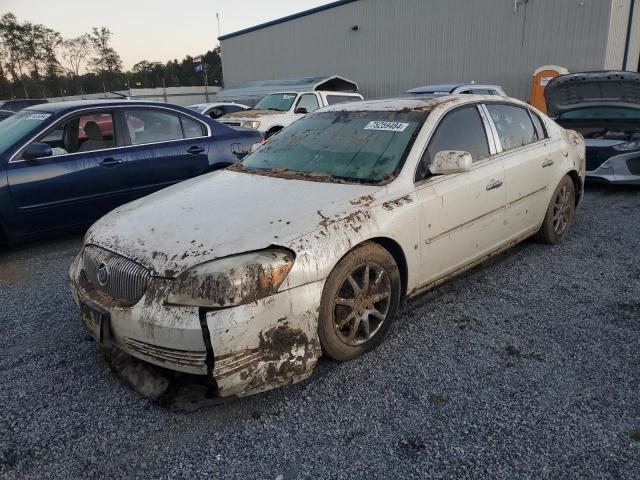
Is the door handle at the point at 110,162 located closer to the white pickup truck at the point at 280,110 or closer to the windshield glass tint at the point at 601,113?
the white pickup truck at the point at 280,110

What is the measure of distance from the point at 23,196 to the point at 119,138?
118 centimetres

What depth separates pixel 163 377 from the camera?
2.64 metres

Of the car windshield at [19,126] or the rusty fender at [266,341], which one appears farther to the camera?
the car windshield at [19,126]

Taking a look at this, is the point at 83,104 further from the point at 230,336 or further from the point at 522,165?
the point at 522,165

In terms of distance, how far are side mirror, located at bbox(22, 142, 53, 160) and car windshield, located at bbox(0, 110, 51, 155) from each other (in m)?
0.19

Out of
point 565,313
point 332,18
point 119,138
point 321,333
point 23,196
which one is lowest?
point 565,313

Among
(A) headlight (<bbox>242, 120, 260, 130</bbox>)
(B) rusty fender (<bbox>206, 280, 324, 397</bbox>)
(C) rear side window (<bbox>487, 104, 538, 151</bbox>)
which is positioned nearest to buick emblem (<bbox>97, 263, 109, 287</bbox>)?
(B) rusty fender (<bbox>206, 280, 324, 397</bbox>)

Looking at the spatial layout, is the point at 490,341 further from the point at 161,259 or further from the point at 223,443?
the point at 161,259

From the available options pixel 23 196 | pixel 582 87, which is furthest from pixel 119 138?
pixel 582 87

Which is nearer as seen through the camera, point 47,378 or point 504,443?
point 504,443

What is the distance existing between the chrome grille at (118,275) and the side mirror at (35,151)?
254 cm

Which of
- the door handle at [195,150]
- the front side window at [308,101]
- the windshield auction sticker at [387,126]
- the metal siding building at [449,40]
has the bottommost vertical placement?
the door handle at [195,150]

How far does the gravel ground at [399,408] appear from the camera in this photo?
210 centimetres

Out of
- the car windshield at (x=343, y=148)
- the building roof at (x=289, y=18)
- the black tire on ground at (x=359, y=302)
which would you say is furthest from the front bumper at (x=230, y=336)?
the building roof at (x=289, y=18)
